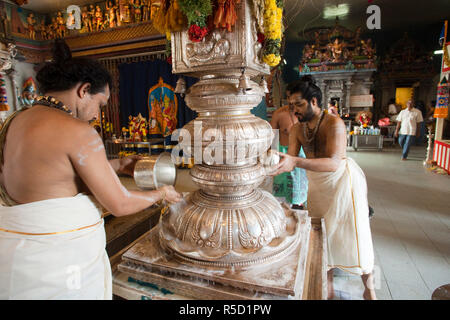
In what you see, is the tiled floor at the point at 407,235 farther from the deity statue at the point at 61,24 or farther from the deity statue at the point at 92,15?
the deity statue at the point at 61,24

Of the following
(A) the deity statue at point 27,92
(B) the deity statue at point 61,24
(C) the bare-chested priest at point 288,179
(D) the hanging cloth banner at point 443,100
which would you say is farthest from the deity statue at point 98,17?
(D) the hanging cloth banner at point 443,100

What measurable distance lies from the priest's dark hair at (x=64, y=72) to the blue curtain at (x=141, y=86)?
21.6ft

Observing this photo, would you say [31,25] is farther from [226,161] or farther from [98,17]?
[226,161]

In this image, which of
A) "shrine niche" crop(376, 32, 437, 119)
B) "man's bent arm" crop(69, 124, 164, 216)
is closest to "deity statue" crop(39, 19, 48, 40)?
"man's bent arm" crop(69, 124, 164, 216)

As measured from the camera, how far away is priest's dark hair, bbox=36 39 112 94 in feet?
3.49

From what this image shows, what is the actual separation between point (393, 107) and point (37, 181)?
1620 cm

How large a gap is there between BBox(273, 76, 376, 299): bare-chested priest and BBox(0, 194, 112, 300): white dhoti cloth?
1425 millimetres

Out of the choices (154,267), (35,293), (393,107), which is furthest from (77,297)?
(393,107)

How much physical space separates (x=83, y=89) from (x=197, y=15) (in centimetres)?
59

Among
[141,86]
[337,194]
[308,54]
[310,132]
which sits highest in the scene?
[308,54]

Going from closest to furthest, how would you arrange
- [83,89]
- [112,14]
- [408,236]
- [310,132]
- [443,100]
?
[83,89] < [310,132] < [408,236] < [443,100] < [112,14]

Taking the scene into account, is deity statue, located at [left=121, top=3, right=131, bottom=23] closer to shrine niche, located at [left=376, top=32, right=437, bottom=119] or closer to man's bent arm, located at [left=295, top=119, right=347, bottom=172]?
man's bent arm, located at [left=295, top=119, right=347, bottom=172]

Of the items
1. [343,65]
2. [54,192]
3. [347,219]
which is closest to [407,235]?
[347,219]

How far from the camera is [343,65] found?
12820 millimetres
